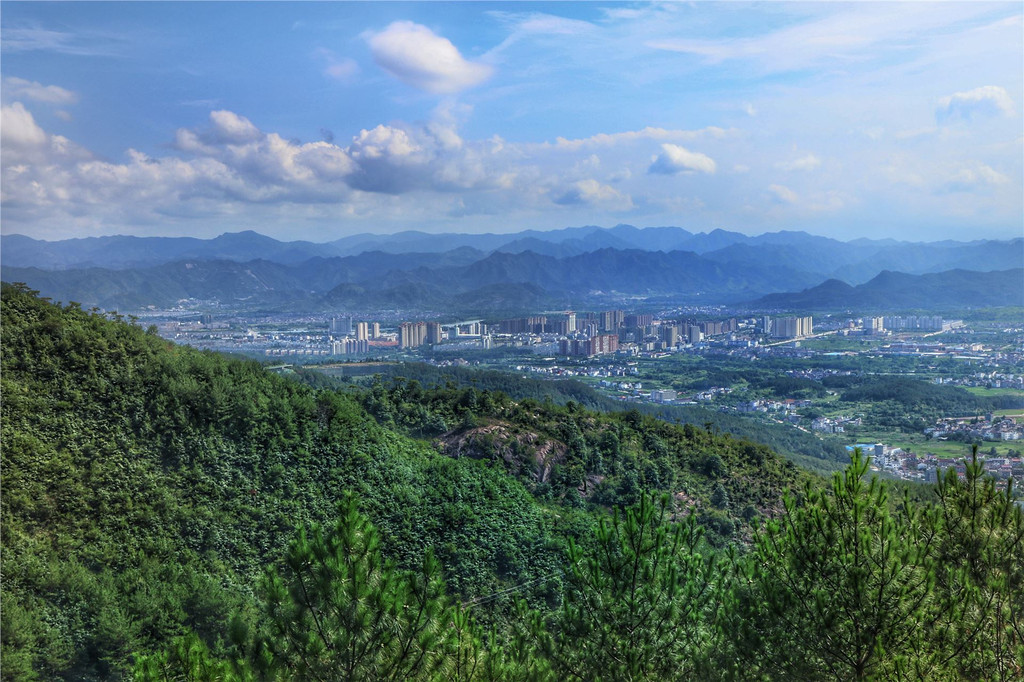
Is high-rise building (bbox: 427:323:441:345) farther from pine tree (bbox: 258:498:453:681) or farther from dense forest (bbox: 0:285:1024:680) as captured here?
pine tree (bbox: 258:498:453:681)

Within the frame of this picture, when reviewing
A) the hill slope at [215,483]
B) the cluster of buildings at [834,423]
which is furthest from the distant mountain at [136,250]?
the cluster of buildings at [834,423]

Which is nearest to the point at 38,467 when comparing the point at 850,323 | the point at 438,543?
the point at 438,543

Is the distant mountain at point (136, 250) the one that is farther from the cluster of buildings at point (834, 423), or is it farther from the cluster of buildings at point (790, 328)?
the cluster of buildings at point (790, 328)

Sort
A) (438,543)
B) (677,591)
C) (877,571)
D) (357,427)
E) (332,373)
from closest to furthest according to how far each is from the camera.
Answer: (877,571) → (677,591) → (438,543) → (357,427) → (332,373)

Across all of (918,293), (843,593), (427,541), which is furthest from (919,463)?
(918,293)

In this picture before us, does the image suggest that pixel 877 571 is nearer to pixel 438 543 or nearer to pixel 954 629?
pixel 954 629
